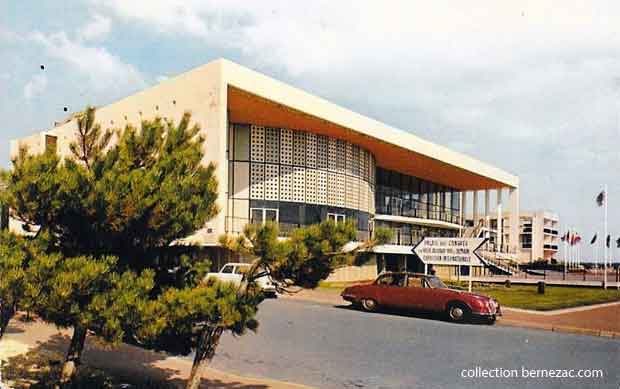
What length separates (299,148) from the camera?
2489cm

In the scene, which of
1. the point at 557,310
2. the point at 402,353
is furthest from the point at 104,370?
the point at 557,310

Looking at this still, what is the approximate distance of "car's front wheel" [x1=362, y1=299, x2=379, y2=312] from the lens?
14.8m

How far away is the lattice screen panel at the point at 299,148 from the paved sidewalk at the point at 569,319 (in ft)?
27.2

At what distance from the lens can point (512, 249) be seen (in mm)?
44156

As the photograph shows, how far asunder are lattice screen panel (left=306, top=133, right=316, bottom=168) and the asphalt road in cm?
1269

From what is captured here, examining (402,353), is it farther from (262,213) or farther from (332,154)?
→ (332,154)

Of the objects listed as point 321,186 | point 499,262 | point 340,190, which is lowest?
point 499,262

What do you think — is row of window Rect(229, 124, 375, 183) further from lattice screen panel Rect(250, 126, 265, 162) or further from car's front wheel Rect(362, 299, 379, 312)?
car's front wheel Rect(362, 299, 379, 312)

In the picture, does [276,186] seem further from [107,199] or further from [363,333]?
[107,199]

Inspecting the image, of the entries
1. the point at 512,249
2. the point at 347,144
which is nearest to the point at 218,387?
the point at 347,144

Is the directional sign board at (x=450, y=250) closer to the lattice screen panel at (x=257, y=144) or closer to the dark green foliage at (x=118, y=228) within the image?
the lattice screen panel at (x=257, y=144)

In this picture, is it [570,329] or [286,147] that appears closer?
[570,329]

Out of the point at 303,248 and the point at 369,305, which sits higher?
the point at 303,248

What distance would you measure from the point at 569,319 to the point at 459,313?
307cm
